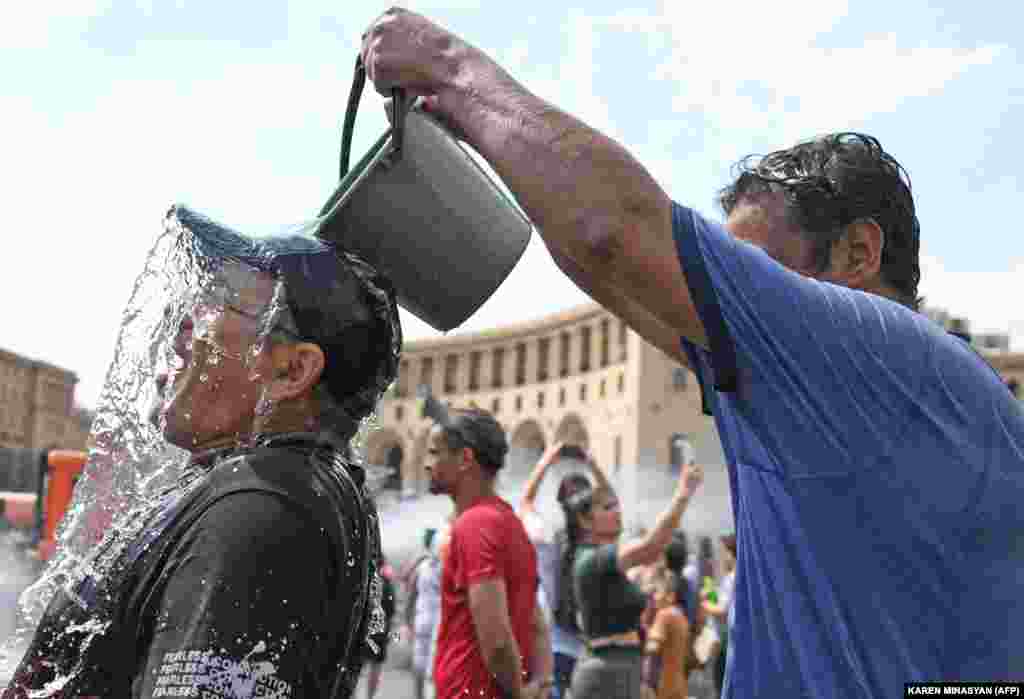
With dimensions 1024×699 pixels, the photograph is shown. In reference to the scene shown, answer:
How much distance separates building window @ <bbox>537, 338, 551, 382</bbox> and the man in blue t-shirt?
78917mm

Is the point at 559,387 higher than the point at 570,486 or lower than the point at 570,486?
higher

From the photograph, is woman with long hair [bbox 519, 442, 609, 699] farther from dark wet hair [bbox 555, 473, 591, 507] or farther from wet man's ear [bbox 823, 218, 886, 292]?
wet man's ear [bbox 823, 218, 886, 292]

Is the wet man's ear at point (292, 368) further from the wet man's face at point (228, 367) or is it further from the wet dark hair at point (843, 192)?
the wet dark hair at point (843, 192)

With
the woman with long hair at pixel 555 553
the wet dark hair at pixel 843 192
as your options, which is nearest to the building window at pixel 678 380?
the woman with long hair at pixel 555 553

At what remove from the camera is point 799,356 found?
161cm

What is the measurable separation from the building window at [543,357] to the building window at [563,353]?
1.48 m

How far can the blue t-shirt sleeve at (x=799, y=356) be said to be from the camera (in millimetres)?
1593

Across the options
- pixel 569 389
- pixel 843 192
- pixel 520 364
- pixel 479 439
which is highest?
pixel 520 364

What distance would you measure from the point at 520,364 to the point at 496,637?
262ft

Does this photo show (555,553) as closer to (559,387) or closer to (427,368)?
(559,387)

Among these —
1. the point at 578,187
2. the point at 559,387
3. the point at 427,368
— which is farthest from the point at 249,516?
the point at 427,368

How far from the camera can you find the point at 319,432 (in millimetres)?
1910

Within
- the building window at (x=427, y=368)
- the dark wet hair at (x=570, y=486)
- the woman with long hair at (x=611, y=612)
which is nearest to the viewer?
the woman with long hair at (x=611, y=612)

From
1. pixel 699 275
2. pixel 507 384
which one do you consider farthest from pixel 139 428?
pixel 507 384
